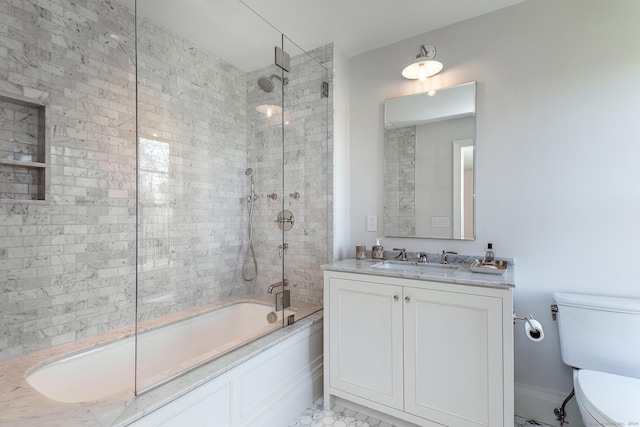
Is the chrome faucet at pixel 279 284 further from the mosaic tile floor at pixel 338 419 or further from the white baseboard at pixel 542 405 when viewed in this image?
the white baseboard at pixel 542 405

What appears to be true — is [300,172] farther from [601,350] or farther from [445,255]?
[601,350]

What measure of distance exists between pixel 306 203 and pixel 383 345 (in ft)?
4.02

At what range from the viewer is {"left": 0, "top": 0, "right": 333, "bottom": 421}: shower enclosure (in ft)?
5.45

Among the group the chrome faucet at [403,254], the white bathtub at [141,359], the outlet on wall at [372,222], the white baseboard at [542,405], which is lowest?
the white baseboard at [542,405]

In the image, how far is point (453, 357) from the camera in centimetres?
158

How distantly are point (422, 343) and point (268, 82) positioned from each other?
2.18 metres

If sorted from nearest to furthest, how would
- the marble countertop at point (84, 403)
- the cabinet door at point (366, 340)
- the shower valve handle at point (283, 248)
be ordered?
1. the marble countertop at point (84, 403)
2. the cabinet door at point (366, 340)
3. the shower valve handle at point (283, 248)

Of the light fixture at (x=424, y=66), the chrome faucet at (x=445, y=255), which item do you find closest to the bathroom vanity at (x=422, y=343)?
the chrome faucet at (x=445, y=255)

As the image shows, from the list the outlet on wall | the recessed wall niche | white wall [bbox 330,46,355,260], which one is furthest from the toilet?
the recessed wall niche

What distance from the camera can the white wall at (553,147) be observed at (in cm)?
167

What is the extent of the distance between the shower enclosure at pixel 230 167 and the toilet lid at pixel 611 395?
159cm

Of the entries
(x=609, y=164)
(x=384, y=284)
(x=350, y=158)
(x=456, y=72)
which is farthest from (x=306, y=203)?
(x=609, y=164)

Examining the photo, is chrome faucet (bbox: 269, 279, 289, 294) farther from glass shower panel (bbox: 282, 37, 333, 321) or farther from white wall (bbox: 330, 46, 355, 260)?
white wall (bbox: 330, 46, 355, 260)

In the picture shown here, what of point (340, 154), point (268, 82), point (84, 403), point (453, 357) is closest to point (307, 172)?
point (340, 154)
